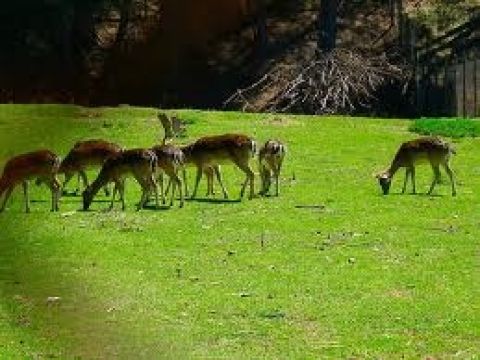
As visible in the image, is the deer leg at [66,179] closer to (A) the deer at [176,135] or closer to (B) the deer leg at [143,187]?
(A) the deer at [176,135]

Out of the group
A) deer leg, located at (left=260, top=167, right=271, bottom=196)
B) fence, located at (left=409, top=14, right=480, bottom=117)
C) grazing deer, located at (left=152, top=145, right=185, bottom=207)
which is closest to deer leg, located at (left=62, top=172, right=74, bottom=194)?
grazing deer, located at (left=152, top=145, right=185, bottom=207)

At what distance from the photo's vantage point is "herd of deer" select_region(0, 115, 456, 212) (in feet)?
46.6

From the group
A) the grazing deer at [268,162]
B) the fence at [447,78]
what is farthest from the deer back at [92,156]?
the fence at [447,78]

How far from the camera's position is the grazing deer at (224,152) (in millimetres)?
14961

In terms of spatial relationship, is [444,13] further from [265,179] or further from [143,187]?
[143,187]

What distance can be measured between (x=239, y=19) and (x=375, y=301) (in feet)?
24.7

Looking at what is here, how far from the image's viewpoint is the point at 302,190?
15.6m

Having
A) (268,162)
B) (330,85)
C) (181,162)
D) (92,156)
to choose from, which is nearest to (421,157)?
(268,162)

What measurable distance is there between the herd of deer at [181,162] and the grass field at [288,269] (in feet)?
0.89

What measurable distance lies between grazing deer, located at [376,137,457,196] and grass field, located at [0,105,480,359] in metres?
0.25

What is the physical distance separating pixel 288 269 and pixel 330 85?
15.4 meters

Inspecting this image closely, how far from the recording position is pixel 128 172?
14320 mm

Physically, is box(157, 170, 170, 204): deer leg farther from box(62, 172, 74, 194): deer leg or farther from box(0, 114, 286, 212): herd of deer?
box(62, 172, 74, 194): deer leg

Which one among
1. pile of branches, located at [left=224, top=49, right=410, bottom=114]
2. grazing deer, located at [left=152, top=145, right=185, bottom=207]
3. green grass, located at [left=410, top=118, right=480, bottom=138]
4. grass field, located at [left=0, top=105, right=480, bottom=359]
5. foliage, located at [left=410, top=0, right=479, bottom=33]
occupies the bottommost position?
grass field, located at [left=0, top=105, right=480, bottom=359]
